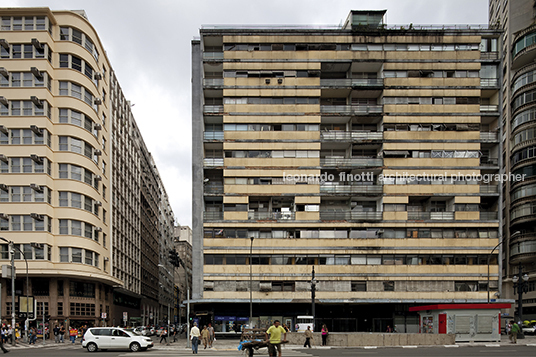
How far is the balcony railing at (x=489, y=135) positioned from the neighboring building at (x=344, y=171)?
11 cm

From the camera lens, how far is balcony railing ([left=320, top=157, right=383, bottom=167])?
5403cm

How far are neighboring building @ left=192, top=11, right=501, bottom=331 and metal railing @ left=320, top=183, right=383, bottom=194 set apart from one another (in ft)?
0.49

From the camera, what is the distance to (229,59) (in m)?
54.9

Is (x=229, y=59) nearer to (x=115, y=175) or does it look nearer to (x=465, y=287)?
(x=115, y=175)

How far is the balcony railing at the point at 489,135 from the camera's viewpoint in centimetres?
5506

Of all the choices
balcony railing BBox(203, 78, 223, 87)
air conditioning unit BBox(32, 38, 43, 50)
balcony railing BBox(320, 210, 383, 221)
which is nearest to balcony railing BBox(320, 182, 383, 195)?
balcony railing BBox(320, 210, 383, 221)

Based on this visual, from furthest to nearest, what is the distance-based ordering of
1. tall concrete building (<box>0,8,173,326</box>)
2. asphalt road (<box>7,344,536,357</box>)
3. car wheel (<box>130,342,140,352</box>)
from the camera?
tall concrete building (<box>0,8,173,326</box>) → car wheel (<box>130,342,140,352</box>) → asphalt road (<box>7,344,536,357</box>)

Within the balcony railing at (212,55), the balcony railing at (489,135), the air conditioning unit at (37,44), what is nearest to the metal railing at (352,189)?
the balcony railing at (489,135)

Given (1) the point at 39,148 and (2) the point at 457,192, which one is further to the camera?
(2) the point at 457,192

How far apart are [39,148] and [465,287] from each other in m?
44.9

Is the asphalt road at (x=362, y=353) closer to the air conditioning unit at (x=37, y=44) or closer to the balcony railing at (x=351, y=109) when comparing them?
the balcony railing at (x=351, y=109)

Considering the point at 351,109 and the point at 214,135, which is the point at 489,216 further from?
the point at 214,135

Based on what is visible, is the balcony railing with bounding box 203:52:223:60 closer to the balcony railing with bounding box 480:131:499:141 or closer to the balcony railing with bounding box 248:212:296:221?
the balcony railing with bounding box 248:212:296:221

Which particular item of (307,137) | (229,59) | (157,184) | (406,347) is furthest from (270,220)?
(157,184)
